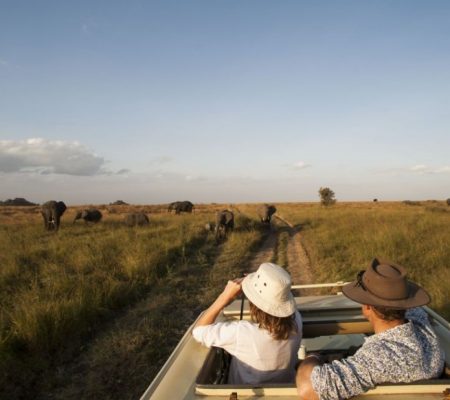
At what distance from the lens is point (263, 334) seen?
2613mm

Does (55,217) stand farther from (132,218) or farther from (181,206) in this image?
(181,206)

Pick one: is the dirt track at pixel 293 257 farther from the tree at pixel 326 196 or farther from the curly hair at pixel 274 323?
the tree at pixel 326 196

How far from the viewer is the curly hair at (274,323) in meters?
2.59

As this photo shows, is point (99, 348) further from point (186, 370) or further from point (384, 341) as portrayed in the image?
point (384, 341)

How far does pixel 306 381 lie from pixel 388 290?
27.3 inches

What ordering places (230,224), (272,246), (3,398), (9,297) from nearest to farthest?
(3,398), (9,297), (272,246), (230,224)

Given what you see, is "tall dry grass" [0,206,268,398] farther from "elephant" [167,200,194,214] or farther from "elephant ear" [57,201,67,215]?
"elephant" [167,200,194,214]

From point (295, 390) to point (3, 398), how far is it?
140 inches

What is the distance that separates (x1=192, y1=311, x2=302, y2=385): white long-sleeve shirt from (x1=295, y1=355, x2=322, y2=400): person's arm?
42 cm

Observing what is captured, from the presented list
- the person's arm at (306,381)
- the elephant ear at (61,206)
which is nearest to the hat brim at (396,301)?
the person's arm at (306,381)

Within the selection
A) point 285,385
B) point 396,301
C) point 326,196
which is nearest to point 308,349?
point 396,301

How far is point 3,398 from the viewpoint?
430cm

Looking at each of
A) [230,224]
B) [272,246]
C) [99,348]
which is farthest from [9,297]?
[230,224]

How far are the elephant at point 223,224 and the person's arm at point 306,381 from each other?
13736 millimetres
